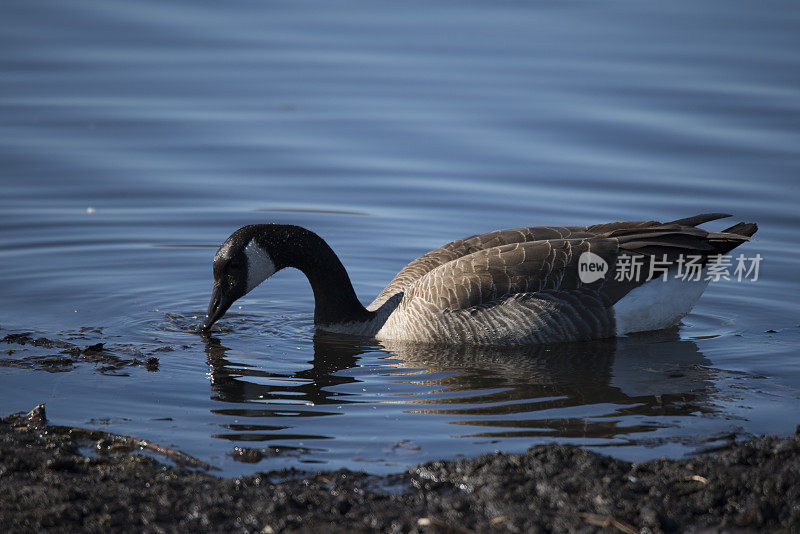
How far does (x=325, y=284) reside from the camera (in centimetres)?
1107

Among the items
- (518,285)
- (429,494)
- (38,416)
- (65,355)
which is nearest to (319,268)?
(518,285)

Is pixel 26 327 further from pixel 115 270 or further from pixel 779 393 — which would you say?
pixel 779 393

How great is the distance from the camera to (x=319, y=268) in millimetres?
11172

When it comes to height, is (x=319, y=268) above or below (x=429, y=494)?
above

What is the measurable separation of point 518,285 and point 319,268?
2.36 m

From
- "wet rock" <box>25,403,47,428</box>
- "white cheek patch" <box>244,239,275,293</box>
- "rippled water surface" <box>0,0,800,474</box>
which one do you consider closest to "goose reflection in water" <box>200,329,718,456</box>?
"rippled water surface" <box>0,0,800,474</box>

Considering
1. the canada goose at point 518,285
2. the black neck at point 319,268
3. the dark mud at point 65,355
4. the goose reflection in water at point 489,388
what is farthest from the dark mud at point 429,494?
the black neck at point 319,268

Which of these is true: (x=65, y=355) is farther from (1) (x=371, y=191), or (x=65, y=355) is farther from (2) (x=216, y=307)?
A: (1) (x=371, y=191)

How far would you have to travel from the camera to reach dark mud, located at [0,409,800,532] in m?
5.71

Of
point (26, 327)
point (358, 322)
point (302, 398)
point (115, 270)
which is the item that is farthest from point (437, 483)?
point (115, 270)

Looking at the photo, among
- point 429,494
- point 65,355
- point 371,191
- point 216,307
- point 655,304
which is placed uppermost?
point 371,191

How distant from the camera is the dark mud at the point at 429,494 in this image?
225 inches

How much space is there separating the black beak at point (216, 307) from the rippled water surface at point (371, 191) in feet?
0.67

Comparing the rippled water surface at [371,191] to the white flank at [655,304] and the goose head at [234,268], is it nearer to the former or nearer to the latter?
the white flank at [655,304]
